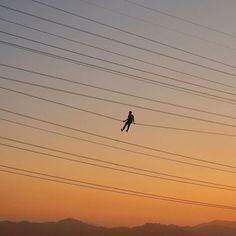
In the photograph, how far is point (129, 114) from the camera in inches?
1731
